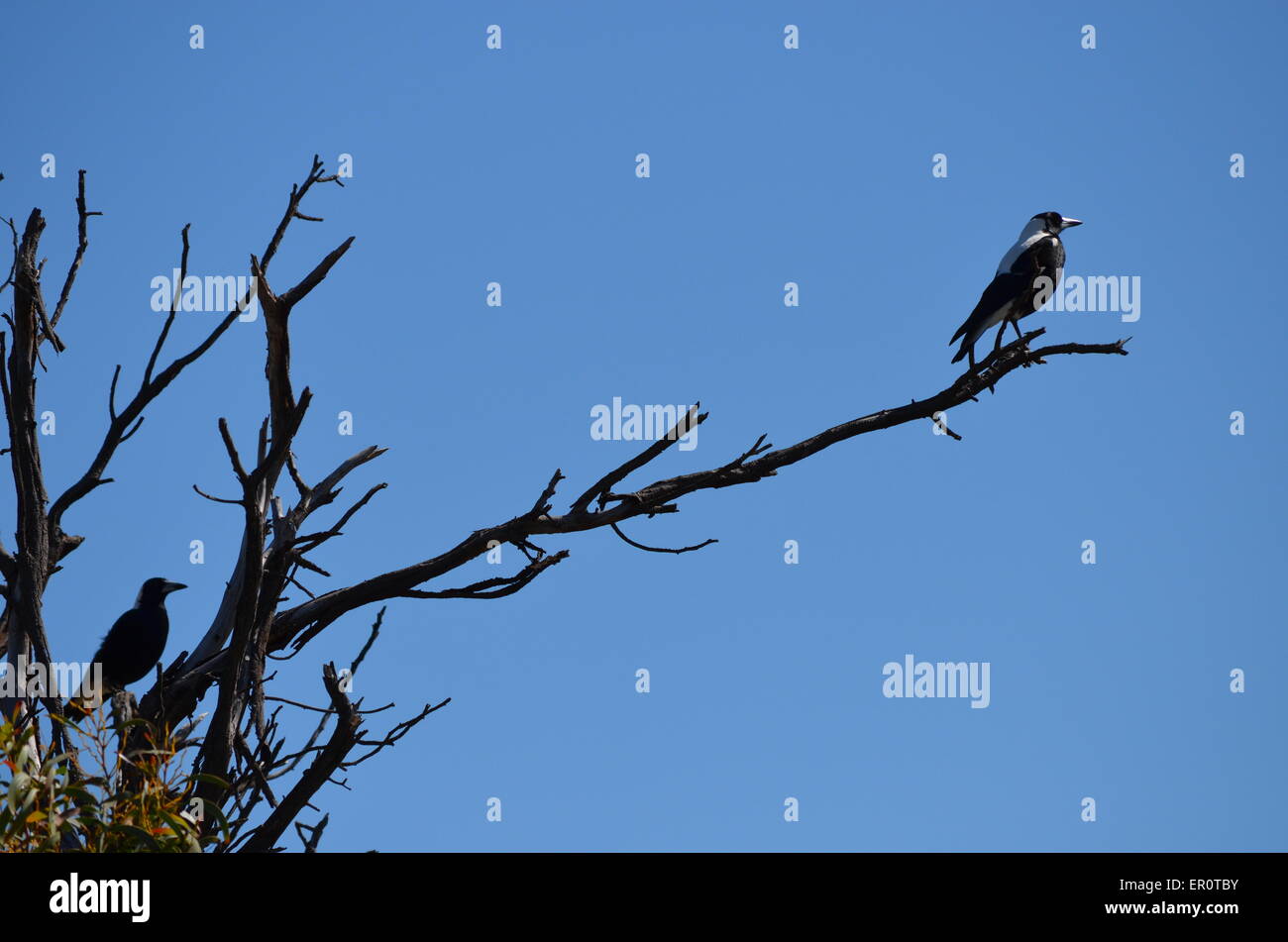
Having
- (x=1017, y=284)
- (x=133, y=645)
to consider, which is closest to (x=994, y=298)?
(x=1017, y=284)

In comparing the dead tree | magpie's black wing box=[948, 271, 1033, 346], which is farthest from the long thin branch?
→ magpie's black wing box=[948, 271, 1033, 346]

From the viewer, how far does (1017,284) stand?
7.77 metres

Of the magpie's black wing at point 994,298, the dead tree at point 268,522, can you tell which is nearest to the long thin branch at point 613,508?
the dead tree at point 268,522

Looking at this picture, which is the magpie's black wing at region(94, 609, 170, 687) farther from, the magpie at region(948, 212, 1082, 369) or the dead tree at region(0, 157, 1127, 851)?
the magpie at region(948, 212, 1082, 369)

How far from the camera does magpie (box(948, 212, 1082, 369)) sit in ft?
24.9

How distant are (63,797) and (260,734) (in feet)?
4.70

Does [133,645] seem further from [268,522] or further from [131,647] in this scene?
[268,522]

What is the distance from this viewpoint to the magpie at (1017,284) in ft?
24.9
